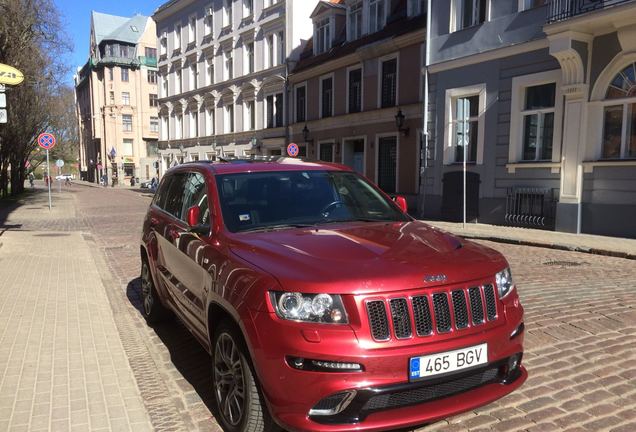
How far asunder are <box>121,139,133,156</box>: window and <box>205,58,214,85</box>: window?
121 feet

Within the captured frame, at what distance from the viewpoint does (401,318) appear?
8.55ft

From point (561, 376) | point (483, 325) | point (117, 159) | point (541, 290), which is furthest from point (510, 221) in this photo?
point (117, 159)

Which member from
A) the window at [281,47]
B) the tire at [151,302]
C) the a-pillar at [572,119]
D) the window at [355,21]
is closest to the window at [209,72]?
the window at [281,47]

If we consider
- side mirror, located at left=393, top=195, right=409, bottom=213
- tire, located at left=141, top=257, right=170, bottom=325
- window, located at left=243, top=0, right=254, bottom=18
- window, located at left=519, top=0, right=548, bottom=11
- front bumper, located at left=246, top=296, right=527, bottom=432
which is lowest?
tire, located at left=141, top=257, right=170, bottom=325

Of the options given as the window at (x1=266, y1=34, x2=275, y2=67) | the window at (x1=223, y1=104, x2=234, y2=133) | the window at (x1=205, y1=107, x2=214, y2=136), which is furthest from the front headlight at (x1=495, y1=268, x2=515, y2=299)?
the window at (x1=205, y1=107, x2=214, y2=136)

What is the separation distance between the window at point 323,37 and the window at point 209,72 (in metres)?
12.4

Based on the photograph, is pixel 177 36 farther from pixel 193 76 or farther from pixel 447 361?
pixel 447 361

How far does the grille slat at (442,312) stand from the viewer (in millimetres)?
2686

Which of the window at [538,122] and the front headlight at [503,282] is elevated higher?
the window at [538,122]

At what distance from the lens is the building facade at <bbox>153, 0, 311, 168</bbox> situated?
30.9 meters

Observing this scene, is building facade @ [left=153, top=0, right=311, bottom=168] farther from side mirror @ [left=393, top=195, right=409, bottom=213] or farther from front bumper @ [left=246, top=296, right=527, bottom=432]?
front bumper @ [left=246, top=296, right=527, bottom=432]

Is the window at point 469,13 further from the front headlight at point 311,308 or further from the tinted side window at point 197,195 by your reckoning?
the front headlight at point 311,308

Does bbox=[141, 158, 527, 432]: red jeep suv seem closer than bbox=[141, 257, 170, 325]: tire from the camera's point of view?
Yes

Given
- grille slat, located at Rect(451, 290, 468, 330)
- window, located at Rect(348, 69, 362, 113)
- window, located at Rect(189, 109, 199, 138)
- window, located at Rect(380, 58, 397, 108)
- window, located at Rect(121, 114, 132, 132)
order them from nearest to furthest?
grille slat, located at Rect(451, 290, 468, 330)
window, located at Rect(380, 58, 397, 108)
window, located at Rect(348, 69, 362, 113)
window, located at Rect(189, 109, 199, 138)
window, located at Rect(121, 114, 132, 132)
